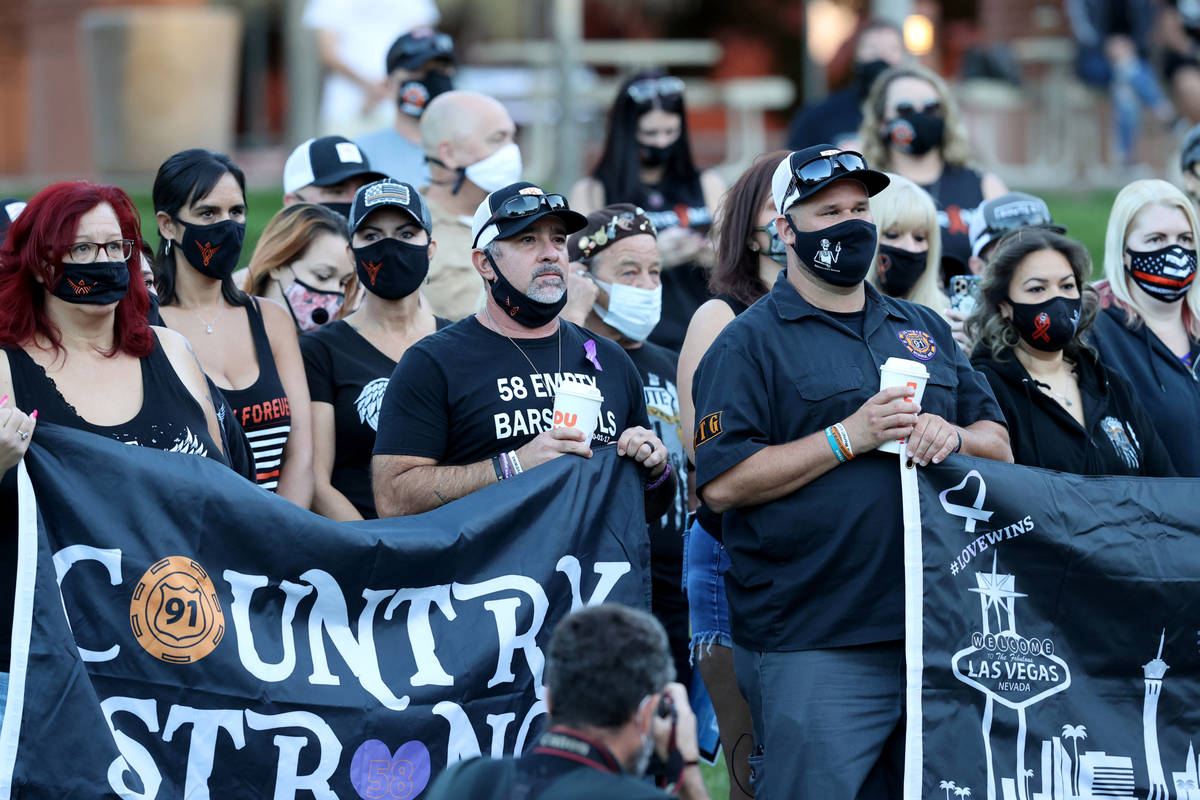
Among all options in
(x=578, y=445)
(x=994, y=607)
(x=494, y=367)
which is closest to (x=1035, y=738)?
(x=994, y=607)

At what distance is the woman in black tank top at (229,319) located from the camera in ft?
20.0

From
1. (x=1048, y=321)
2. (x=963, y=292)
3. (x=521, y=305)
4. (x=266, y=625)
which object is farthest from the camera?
(x=963, y=292)

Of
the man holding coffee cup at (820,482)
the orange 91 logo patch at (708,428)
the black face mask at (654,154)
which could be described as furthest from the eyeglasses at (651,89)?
the orange 91 logo patch at (708,428)

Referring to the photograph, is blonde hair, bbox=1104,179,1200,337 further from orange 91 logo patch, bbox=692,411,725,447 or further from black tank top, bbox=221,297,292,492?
black tank top, bbox=221,297,292,492

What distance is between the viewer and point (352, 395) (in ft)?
20.3

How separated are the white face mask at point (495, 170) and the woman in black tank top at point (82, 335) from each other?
2618mm

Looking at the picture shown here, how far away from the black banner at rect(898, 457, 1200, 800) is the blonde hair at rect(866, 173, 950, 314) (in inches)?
53.0

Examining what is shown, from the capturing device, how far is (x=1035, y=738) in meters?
5.29

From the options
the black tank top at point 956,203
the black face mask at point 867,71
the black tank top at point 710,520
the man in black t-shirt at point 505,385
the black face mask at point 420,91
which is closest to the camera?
the man in black t-shirt at point 505,385

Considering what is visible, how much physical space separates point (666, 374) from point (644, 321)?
0.74 feet

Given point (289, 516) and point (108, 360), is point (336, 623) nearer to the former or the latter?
point (289, 516)

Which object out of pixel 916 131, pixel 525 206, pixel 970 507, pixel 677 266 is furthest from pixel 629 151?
pixel 970 507

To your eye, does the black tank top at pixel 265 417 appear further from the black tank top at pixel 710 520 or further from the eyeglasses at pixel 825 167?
the eyeglasses at pixel 825 167

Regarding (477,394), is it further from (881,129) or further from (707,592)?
(881,129)
